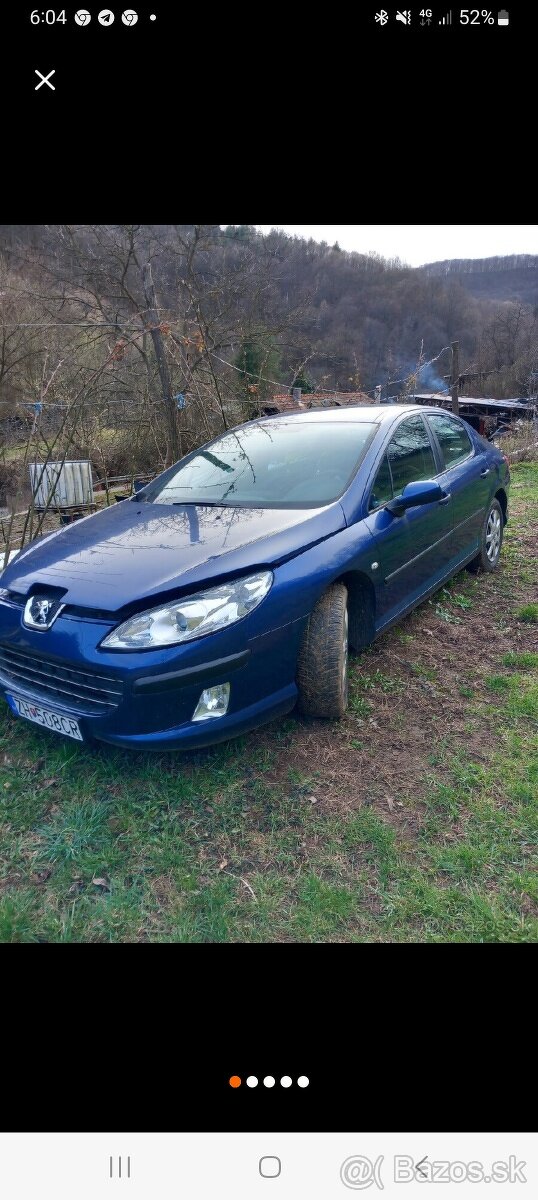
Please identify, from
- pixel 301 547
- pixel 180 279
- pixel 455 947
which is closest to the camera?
pixel 455 947

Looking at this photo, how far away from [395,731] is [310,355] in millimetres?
6245

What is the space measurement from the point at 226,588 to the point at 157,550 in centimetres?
43

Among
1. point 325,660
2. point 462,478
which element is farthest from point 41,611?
point 462,478

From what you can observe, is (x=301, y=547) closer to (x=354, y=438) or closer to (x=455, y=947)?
(x=354, y=438)

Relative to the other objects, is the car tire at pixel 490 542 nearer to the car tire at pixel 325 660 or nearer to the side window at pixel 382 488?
the side window at pixel 382 488

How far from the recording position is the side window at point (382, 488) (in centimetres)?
302

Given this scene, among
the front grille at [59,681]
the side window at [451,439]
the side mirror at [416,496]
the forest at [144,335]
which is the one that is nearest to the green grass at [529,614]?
the side window at [451,439]

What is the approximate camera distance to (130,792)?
230cm

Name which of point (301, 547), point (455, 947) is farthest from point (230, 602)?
point (455, 947)

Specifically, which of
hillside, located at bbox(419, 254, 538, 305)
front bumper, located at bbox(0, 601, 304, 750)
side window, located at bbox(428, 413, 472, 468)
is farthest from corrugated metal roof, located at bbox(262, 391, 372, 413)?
hillside, located at bbox(419, 254, 538, 305)

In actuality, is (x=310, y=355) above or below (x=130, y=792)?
above

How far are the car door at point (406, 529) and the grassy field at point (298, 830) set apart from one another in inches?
20.8

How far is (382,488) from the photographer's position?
312 cm
